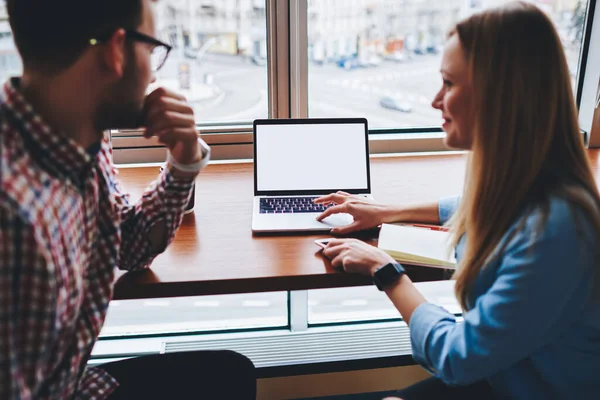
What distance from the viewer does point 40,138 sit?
0.69 m

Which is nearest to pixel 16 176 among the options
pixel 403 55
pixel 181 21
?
pixel 181 21

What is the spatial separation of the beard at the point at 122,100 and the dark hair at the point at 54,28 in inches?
2.7

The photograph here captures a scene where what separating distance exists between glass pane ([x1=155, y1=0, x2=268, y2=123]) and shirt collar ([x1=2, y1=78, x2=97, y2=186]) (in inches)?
37.7

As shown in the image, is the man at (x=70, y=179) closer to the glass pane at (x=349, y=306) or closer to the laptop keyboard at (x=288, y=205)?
the laptop keyboard at (x=288, y=205)

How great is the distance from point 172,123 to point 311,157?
0.48 metres

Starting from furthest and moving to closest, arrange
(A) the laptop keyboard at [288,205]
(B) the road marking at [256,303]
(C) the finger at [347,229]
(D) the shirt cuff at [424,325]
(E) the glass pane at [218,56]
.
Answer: (B) the road marking at [256,303]
(E) the glass pane at [218,56]
(A) the laptop keyboard at [288,205]
(C) the finger at [347,229]
(D) the shirt cuff at [424,325]

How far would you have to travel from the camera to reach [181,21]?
1642mm

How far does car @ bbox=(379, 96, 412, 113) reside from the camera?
1.82 metres

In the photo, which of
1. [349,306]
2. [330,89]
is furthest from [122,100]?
[349,306]

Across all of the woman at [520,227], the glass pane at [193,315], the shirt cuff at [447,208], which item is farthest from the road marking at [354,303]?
the woman at [520,227]

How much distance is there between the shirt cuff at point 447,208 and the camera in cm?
121

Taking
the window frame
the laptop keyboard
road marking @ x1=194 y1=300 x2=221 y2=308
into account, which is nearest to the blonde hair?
the laptop keyboard

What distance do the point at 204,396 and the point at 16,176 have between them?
0.57m

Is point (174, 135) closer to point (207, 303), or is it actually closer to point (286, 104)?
point (286, 104)
